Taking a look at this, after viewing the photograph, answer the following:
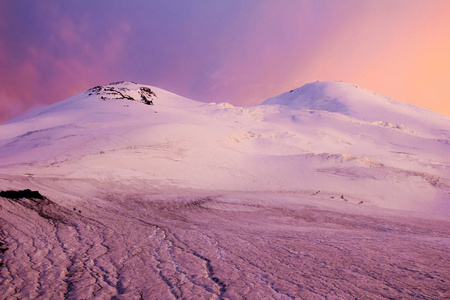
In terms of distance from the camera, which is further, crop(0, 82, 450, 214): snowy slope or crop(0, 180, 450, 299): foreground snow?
crop(0, 82, 450, 214): snowy slope

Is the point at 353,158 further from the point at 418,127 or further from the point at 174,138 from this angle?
the point at 418,127

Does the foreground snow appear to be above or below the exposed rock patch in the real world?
below

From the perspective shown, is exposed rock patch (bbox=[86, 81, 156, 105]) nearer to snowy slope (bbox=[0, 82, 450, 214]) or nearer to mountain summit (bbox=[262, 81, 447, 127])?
snowy slope (bbox=[0, 82, 450, 214])

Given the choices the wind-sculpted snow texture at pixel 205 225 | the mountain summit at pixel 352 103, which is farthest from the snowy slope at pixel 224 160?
the mountain summit at pixel 352 103

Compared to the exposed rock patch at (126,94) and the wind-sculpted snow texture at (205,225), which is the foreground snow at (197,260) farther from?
the exposed rock patch at (126,94)

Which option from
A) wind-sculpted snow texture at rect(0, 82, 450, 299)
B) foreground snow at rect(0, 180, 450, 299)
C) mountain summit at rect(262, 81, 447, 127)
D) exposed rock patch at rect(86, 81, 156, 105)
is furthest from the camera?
mountain summit at rect(262, 81, 447, 127)

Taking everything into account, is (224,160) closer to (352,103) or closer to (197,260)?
(197,260)

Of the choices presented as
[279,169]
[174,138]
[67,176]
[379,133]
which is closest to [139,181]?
[67,176]

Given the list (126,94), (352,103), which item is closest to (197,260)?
(126,94)

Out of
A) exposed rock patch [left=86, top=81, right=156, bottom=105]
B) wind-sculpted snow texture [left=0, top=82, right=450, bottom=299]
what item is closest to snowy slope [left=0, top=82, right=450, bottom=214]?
wind-sculpted snow texture [left=0, top=82, right=450, bottom=299]
